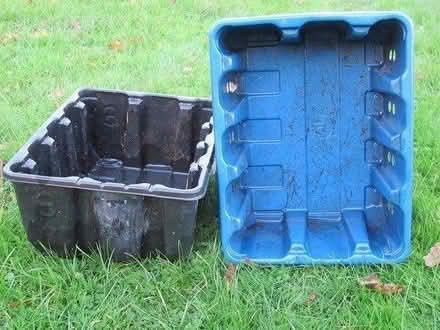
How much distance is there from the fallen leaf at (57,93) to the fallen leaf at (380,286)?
7.59 ft

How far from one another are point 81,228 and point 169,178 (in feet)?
2.64

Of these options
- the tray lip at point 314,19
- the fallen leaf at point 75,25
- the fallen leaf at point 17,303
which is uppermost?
the tray lip at point 314,19

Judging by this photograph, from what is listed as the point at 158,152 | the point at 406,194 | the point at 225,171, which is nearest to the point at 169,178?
the point at 158,152

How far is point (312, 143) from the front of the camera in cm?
264

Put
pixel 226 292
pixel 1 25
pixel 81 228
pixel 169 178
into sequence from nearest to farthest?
1. pixel 226 292
2. pixel 81 228
3. pixel 169 178
4. pixel 1 25

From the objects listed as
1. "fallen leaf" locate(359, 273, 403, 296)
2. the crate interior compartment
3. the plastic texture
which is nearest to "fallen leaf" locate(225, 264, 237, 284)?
the plastic texture

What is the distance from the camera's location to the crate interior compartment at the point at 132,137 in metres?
2.96

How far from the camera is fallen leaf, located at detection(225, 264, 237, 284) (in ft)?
7.45

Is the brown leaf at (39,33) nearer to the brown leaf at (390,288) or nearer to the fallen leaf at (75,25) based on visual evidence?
the fallen leaf at (75,25)

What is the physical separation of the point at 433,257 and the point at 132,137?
147 centimetres

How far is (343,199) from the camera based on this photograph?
269cm

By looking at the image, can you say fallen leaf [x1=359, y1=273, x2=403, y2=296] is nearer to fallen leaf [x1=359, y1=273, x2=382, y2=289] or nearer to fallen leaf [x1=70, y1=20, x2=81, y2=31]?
fallen leaf [x1=359, y1=273, x2=382, y2=289]

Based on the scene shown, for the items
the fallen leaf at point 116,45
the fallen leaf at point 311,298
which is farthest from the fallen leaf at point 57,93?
the fallen leaf at point 311,298

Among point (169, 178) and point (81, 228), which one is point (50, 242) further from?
point (169, 178)
